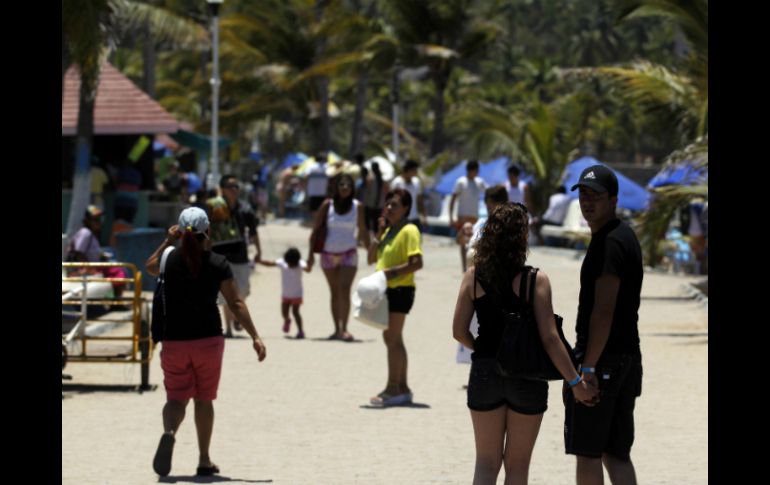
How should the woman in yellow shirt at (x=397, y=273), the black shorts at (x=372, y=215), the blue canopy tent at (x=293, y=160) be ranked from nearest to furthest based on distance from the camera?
the woman in yellow shirt at (x=397, y=273) < the black shorts at (x=372, y=215) < the blue canopy tent at (x=293, y=160)

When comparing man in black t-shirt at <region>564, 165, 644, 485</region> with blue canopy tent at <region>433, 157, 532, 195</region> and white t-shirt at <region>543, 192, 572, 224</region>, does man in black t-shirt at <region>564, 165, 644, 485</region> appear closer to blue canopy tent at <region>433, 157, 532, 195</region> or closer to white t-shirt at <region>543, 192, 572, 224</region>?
white t-shirt at <region>543, 192, 572, 224</region>

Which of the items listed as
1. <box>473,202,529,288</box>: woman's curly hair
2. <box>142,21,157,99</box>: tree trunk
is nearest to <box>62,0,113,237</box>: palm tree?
<box>473,202,529,288</box>: woman's curly hair

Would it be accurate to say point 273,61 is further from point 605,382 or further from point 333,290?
point 605,382

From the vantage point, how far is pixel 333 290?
1631 centimetres

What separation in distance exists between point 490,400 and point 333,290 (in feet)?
30.3

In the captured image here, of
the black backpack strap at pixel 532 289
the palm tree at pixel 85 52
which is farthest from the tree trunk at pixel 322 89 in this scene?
the black backpack strap at pixel 532 289

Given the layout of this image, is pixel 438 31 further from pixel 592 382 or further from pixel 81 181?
pixel 592 382

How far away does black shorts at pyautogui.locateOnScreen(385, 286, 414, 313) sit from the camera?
39.1 feet

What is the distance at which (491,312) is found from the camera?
721 cm

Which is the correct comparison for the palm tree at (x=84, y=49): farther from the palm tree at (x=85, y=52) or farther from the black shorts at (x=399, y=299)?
the black shorts at (x=399, y=299)

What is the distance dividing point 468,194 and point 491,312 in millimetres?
16289

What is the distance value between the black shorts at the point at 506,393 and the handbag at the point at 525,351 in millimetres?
77

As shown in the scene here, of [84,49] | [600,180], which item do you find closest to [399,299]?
[600,180]

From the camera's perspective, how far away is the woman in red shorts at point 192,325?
9.10 meters
